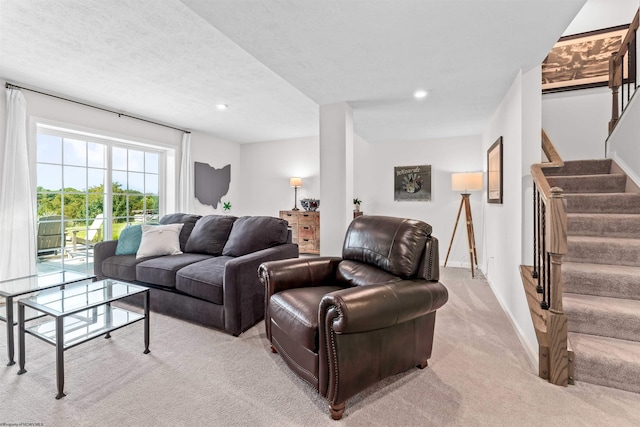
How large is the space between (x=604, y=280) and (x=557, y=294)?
679mm

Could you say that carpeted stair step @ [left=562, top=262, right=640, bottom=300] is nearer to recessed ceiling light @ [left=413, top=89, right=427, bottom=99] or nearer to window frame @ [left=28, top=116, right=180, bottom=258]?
recessed ceiling light @ [left=413, top=89, right=427, bottom=99]

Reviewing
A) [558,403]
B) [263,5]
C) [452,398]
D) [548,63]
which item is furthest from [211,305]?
[548,63]

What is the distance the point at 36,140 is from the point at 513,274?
205 inches

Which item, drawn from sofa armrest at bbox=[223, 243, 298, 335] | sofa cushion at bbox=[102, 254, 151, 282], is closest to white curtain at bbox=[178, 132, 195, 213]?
sofa cushion at bbox=[102, 254, 151, 282]

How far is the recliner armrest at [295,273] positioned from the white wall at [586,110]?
3539 mm

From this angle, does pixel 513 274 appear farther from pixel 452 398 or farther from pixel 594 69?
pixel 594 69

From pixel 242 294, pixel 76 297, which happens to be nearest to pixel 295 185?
pixel 242 294

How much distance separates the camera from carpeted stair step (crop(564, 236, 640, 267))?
221 centimetres

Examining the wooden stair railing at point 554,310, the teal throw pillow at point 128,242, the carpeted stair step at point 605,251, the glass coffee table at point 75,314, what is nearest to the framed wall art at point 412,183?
the carpeted stair step at point 605,251

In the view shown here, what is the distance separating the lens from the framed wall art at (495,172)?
300 centimetres

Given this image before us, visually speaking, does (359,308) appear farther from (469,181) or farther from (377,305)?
(469,181)

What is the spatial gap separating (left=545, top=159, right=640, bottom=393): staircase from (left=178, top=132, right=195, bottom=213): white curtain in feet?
16.5

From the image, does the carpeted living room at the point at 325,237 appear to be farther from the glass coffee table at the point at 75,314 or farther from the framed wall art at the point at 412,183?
the framed wall art at the point at 412,183

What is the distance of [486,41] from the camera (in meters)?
2.06
